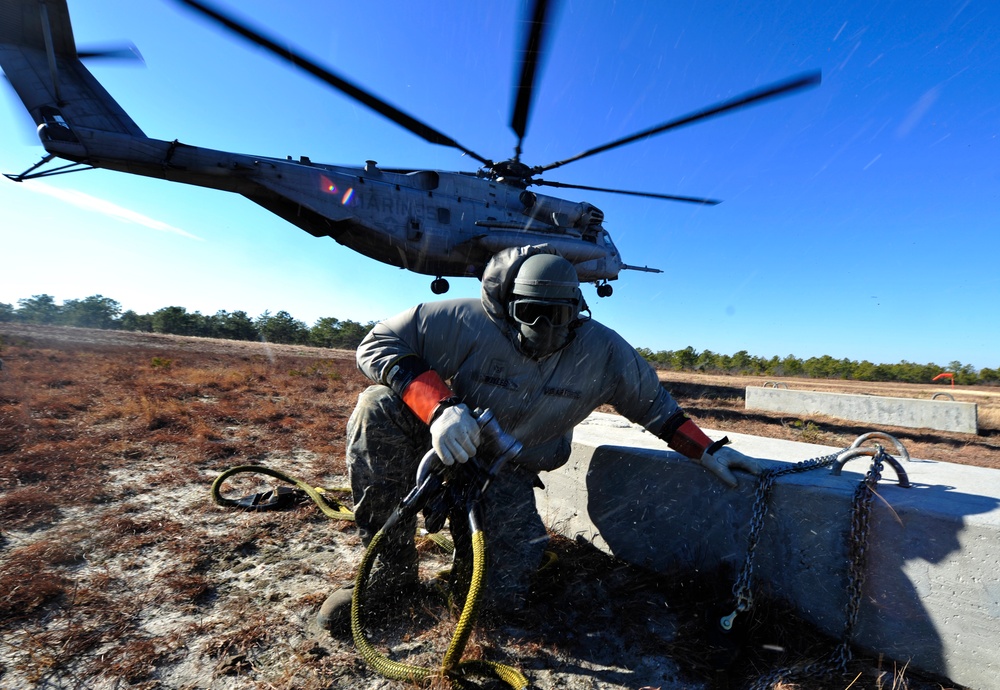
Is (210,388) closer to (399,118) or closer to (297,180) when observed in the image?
(297,180)

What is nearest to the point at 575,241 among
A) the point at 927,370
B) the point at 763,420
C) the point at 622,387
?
the point at 763,420

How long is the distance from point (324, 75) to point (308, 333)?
1530 inches

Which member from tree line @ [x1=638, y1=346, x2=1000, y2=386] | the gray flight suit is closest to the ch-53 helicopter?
the gray flight suit

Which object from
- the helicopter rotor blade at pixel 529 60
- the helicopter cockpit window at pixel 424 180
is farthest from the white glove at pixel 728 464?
the helicopter cockpit window at pixel 424 180

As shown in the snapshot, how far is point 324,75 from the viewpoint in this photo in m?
4.54

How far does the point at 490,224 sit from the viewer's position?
10547 mm

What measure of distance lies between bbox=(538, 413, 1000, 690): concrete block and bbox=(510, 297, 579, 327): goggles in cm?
93

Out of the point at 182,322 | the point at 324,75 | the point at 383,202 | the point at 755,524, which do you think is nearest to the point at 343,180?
the point at 383,202

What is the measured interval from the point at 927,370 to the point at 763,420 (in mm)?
36524

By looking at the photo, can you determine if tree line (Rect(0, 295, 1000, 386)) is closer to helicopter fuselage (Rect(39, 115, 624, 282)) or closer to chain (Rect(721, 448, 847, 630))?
helicopter fuselage (Rect(39, 115, 624, 282))

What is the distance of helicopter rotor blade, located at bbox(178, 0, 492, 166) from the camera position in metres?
3.80

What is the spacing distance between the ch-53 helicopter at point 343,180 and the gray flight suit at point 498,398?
16.0 feet

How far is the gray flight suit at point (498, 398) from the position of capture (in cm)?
205

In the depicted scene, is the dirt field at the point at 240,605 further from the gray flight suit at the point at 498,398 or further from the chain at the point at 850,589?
the gray flight suit at the point at 498,398
